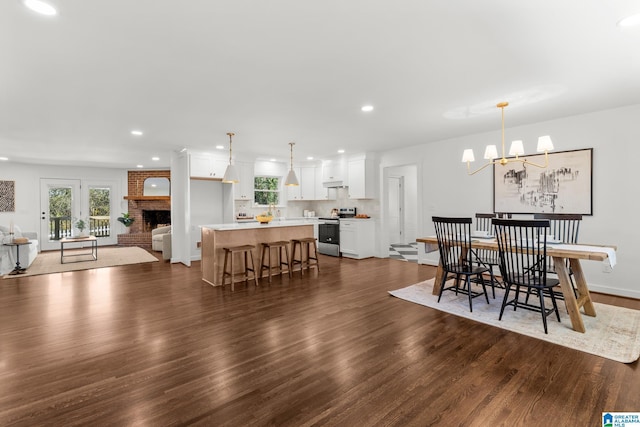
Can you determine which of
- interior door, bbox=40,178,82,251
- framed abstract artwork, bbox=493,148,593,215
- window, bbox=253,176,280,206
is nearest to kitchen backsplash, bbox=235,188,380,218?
window, bbox=253,176,280,206

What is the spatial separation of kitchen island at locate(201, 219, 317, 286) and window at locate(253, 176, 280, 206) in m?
2.42

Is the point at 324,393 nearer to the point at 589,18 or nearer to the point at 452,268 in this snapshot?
the point at 452,268

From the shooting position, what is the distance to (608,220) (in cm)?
413

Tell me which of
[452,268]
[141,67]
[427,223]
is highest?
[141,67]

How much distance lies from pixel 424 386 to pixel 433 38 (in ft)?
8.16

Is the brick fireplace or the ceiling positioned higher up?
the ceiling

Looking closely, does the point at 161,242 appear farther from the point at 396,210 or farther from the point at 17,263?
the point at 396,210

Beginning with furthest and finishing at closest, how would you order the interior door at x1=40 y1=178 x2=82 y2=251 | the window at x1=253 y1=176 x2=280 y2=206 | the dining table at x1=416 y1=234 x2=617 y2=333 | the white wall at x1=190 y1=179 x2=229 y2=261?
1. the interior door at x1=40 y1=178 x2=82 y2=251
2. the window at x1=253 y1=176 x2=280 y2=206
3. the white wall at x1=190 y1=179 x2=229 y2=261
4. the dining table at x1=416 y1=234 x2=617 y2=333

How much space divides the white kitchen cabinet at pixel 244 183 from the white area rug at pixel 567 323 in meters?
4.48

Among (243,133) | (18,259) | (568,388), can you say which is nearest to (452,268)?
(568,388)

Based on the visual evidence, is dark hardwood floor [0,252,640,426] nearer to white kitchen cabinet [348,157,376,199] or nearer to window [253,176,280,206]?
white kitchen cabinet [348,157,376,199]

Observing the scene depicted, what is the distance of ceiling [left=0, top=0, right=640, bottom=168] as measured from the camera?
6.62ft

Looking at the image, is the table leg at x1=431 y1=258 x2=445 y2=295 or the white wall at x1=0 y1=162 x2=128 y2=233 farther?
the white wall at x1=0 y1=162 x2=128 y2=233

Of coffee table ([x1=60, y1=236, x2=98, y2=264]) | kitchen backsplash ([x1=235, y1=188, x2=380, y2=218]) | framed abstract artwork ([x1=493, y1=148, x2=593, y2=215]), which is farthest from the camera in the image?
kitchen backsplash ([x1=235, y1=188, x2=380, y2=218])
